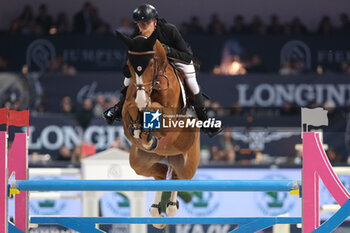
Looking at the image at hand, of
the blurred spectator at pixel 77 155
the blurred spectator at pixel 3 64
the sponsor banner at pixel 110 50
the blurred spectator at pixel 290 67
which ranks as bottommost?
the blurred spectator at pixel 77 155

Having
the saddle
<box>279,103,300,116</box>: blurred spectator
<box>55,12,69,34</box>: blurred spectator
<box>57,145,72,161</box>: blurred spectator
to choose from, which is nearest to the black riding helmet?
the saddle

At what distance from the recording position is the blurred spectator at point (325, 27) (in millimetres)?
13266

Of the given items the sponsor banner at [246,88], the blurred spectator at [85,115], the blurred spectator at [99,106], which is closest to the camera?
the blurred spectator at [85,115]

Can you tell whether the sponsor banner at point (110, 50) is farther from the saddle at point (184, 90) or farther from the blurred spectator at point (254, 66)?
the saddle at point (184, 90)

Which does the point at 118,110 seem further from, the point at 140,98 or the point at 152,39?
the point at 152,39

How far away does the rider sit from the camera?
14.9ft

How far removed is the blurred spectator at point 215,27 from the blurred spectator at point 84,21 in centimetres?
221

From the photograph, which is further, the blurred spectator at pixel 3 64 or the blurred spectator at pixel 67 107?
the blurred spectator at pixel 3 64

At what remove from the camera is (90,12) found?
12.8 m

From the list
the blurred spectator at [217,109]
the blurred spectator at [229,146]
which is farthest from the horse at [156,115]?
the blurred spectator at [217,109]

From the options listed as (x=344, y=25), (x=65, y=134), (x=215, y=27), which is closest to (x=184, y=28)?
(x=215, y=27)

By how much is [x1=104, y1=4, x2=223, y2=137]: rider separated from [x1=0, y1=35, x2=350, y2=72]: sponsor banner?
717 cm

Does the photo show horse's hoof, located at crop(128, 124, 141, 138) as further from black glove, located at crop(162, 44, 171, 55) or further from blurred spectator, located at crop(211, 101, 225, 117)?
→ blurred spectator, located at crop(211, 101, 225, 117)

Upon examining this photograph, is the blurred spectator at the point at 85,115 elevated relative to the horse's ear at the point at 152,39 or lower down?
elevated
